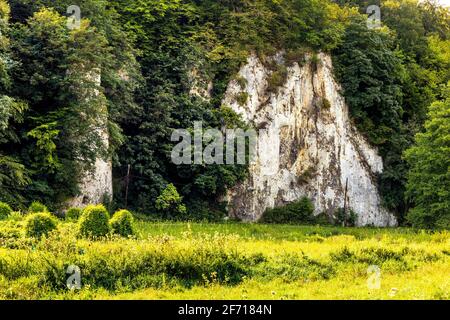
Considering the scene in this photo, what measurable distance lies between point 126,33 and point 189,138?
7.81m

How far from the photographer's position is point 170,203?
103ft

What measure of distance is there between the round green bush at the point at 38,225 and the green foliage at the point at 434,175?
68.9ft

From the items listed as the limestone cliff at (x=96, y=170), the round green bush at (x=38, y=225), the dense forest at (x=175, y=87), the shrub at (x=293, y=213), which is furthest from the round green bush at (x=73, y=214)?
the shrub at (x=293, y=213)

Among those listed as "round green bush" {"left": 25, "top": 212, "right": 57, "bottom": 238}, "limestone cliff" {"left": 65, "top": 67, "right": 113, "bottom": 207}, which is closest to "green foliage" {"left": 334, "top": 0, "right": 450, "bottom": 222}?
"limestone cliff" {"left": 65, "top": 67, "right": 113, "bottom": 207}

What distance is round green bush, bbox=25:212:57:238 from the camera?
1551 centimetres

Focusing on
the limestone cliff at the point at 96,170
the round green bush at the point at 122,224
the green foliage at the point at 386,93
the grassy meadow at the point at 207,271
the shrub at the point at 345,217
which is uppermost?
the green foliage at the point at 386,93

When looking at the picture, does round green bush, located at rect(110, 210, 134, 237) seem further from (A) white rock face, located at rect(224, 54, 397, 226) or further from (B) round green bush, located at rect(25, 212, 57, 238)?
(A) white rock face, located at rect(224, 54, 397, 226)

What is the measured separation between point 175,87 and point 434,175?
1719 cm

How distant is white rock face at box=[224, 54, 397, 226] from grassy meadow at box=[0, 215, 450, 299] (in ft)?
68.4

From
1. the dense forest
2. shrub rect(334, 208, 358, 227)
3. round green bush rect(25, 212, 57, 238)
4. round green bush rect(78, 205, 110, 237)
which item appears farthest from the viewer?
shrub rect(334, 208, 358, 227)

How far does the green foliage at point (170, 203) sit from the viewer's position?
3059 centimetres

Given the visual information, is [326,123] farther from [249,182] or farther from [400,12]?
[400,12]

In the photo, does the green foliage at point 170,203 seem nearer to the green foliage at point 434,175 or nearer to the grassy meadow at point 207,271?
the green foliage at point 434,175

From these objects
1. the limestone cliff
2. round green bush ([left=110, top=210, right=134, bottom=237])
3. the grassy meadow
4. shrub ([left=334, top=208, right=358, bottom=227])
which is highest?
the limestone cliff
